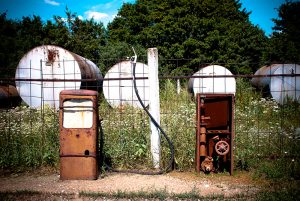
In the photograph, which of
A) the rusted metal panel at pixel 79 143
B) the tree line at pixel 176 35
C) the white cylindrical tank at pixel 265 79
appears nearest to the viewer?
the rusted metal panel at pixel 79 143

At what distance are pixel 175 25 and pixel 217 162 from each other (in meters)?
27.1

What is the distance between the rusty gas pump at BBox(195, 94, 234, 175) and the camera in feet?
15.7

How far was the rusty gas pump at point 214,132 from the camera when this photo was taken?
4781mm

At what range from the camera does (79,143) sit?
4.70 meters

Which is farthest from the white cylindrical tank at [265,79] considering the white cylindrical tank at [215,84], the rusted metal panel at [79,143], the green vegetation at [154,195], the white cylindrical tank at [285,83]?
the rusted metal panel at [79,143]

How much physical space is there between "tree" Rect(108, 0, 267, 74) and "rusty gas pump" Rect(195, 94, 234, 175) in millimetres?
23386

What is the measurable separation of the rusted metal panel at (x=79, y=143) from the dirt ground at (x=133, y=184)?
0.17 m

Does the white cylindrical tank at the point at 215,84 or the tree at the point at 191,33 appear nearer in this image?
the white cylindrical tank at the point at 215,84

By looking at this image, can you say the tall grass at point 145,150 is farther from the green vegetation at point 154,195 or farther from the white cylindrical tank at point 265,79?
the white cylindrical tank at point 265,79

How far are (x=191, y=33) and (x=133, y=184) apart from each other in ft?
93.4

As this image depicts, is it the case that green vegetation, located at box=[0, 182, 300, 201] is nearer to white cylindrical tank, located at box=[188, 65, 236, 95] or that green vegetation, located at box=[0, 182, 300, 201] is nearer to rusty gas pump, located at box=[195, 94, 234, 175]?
rusty gas pump, located at box=[195, 94, 234, 175]

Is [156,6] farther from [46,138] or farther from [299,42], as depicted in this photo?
[46,138]

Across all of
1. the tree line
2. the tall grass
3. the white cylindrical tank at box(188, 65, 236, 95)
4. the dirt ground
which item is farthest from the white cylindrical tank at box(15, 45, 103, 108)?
the tree line

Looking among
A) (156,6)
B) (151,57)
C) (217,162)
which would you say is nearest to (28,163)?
(151,57)
